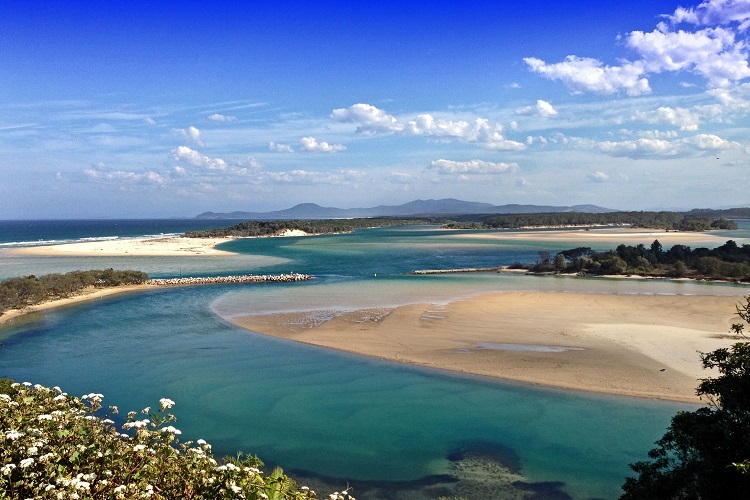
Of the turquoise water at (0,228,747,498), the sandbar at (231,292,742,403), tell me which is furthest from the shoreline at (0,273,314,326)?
the sandbar at (231,292,742,403)

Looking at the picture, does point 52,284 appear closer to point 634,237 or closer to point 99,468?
point 99,468

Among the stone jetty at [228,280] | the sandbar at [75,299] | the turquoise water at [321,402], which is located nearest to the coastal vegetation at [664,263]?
the stone jetty at [228,280]

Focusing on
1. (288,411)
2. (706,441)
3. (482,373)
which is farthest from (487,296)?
(706,441)

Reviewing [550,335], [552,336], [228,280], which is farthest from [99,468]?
[228,280]

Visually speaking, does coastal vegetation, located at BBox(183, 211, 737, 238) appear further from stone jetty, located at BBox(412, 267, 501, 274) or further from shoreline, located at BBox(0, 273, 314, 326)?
stone jetty, located at BBox(412, 267, 501, 274)

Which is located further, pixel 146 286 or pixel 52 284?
pixel 146 286

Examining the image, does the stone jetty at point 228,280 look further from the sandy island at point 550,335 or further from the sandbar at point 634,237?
the sandbar at point 634,237
